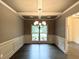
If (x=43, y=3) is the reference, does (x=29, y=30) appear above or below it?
below

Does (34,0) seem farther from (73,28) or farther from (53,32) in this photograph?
(73,28)

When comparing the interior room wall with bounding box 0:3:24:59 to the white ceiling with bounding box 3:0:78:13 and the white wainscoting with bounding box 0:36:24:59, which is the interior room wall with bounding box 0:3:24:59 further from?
the white ceiling with bounding box 3:0:78:13

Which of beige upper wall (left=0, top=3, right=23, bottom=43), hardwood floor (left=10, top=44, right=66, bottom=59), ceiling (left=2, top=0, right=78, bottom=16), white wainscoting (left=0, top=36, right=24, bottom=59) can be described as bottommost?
hardwood floor (left=10, top=44, right=66, bottom=59)

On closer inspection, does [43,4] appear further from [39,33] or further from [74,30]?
[74,30]

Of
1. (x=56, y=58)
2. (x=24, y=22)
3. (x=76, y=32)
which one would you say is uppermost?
(x=24, y=22)

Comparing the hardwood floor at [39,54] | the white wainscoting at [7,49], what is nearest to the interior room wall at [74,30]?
the hardwood floor at [39,54]

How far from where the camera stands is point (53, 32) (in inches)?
557

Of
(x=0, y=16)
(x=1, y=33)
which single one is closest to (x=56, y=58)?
(x=1, y=33)

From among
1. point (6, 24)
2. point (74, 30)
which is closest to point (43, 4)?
point (6, 24)

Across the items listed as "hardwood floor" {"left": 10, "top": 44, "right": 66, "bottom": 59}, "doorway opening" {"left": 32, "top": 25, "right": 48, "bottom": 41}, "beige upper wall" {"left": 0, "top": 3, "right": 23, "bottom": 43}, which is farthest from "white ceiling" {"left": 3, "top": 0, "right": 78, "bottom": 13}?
"doorway opening" {"left": 32, "top": 25, "right": 48, "bottom": 41}

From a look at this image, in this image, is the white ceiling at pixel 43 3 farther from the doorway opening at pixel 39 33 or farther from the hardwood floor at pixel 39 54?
the doorway opening at pixel 39 33

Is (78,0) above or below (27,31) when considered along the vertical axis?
above

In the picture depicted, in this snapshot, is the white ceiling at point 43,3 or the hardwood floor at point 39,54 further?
the hardwood floor at point 39,54

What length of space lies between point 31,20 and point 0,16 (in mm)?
8791
